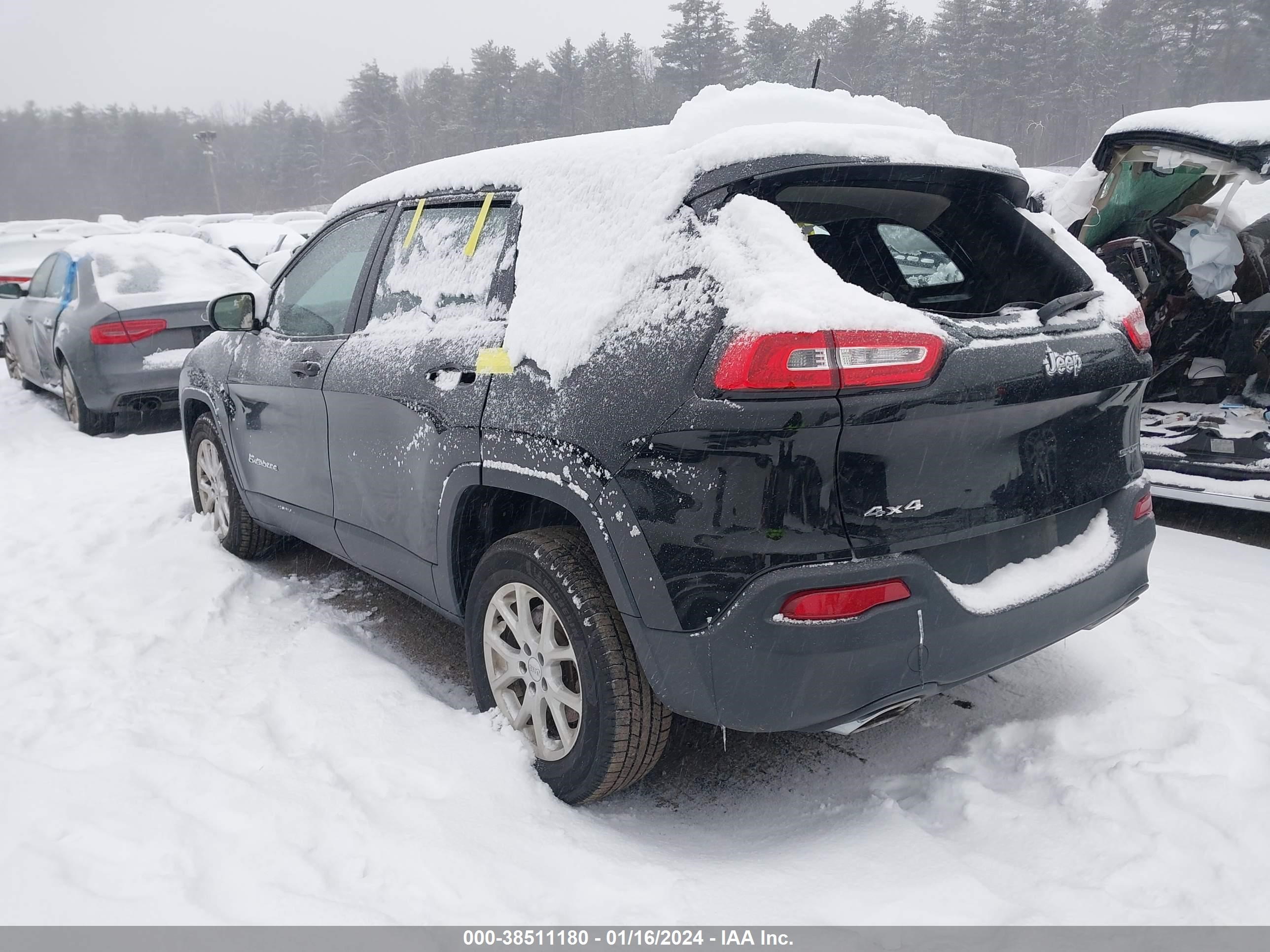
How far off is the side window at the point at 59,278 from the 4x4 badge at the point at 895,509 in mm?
8165

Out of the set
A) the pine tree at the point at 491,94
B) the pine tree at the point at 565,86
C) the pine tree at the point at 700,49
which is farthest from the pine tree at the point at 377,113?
the pine tree at the point at 700,49

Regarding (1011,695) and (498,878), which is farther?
(1011,695)

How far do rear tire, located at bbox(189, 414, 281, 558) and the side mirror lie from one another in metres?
0.67

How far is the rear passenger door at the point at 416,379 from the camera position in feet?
8.92

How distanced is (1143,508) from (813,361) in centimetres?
131

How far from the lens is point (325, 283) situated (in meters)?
3.73

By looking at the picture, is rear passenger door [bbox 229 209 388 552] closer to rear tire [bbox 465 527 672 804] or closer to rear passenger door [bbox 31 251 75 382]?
rear tire [bbox 465 527 672 804]

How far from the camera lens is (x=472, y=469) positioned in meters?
2.63

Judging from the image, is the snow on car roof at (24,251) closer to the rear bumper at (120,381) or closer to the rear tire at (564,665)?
the rear bumper at (120,381)

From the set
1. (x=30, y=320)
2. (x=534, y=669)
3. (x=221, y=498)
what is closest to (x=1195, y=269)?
(x=534, y=669)

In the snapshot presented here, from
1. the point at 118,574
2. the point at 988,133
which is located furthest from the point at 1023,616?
the point at 988,133

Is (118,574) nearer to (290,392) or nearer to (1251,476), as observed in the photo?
(290,392)

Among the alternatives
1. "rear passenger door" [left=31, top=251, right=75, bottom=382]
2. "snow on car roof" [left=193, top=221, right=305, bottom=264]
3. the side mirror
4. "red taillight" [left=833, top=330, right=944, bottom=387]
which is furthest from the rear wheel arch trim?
"snow on car roof" [left=193, top=221, right=305, bottom=264]

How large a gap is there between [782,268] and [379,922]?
173cm
